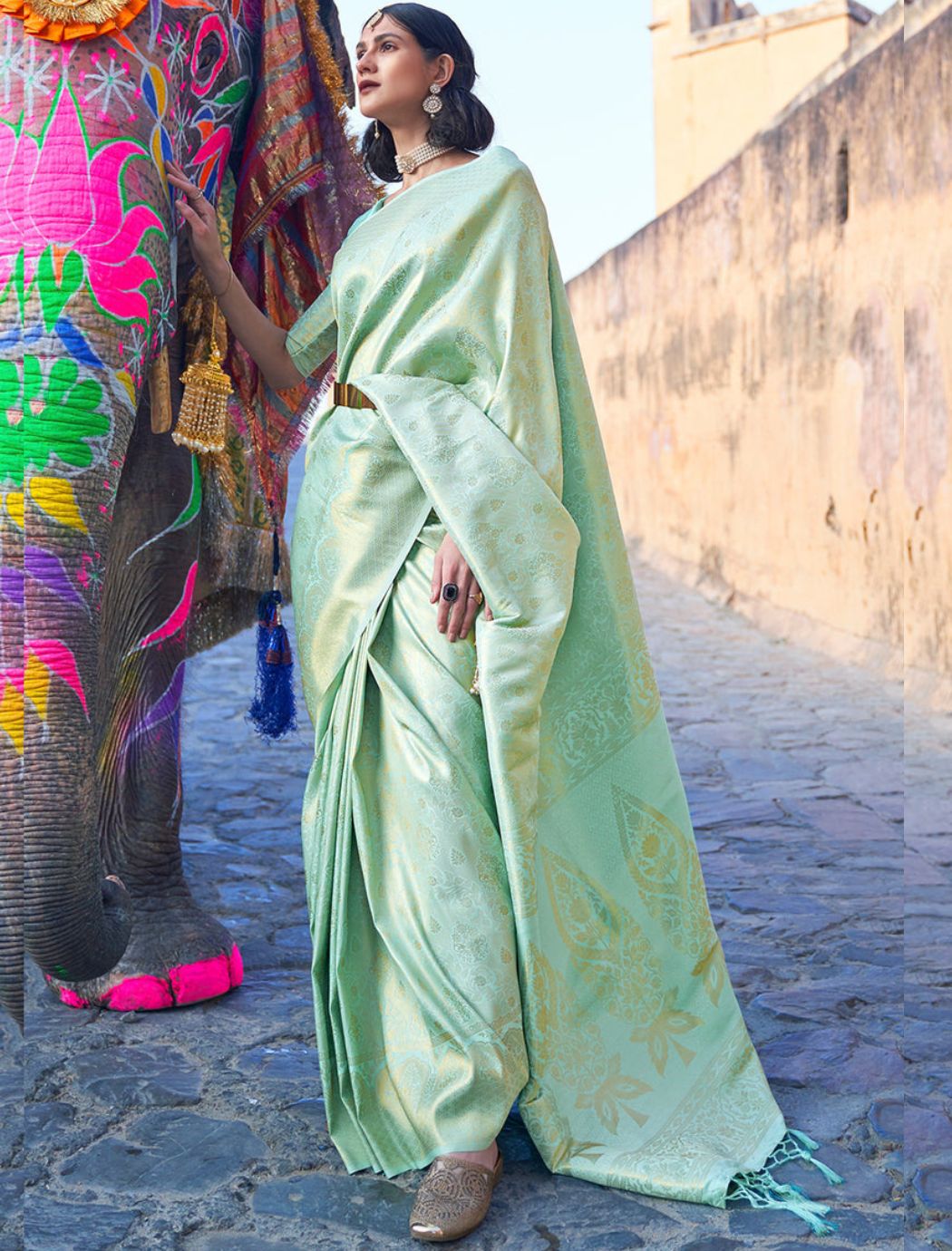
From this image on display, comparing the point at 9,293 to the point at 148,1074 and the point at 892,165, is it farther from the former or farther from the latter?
the point at 892,165

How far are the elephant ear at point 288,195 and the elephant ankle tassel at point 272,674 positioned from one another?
0.79 ft

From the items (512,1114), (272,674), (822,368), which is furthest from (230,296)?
(822,368)

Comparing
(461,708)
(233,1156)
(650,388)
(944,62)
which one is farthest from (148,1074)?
(650,388)

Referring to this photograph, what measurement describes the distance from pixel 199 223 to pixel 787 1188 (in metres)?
1.85

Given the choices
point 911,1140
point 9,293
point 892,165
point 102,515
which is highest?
point 892,165

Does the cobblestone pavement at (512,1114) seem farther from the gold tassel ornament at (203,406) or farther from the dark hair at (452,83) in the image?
the dark hair at (452,83)

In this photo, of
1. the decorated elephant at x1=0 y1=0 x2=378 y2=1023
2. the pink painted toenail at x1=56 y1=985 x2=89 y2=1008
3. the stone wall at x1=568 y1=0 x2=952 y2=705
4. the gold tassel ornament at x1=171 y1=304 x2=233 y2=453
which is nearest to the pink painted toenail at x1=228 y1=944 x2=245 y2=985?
the decorated elephant at x1=0 y1=0 x2=378 y2=1023

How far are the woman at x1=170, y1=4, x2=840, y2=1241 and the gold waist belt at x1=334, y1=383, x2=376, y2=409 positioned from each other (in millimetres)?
15

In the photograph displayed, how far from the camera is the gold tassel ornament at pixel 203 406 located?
263 cm

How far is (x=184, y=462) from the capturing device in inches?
114

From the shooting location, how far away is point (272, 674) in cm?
298

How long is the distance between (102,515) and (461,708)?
633 mm

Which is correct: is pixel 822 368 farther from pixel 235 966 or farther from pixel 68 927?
pixel 68 927

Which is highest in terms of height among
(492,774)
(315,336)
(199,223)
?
(199,223)
